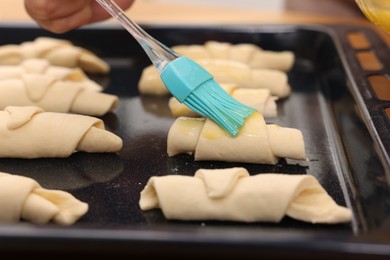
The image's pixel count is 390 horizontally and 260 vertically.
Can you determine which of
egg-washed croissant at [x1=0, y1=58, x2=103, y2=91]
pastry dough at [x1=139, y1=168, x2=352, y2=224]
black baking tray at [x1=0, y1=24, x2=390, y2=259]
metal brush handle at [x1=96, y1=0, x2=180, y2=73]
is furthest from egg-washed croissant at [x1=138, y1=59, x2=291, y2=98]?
pastry dough at [x1=139, y1=168, x2=352, y2=224]

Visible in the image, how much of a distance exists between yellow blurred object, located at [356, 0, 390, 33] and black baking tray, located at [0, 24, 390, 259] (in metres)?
0.18

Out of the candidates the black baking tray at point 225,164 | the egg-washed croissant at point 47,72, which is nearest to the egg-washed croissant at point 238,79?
the black baking tray at point 225,164

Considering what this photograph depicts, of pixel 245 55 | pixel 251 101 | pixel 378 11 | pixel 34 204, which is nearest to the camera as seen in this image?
pixel 34 204

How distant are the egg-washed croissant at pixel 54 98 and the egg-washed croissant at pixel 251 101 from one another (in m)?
0.17

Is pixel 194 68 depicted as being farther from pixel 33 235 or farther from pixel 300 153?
pixel 33 235

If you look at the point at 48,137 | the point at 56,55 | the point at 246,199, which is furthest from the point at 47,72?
the point at 246,199

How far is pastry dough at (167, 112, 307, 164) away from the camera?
1.22 meters

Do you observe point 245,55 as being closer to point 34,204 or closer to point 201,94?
point 201,94

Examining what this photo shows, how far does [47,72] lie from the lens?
5.41 ft

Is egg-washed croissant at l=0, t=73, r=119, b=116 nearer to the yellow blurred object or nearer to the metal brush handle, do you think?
the metal brush handle

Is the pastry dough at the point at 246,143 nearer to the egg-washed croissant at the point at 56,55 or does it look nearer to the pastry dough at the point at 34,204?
the pastry dough at the point at 34,204

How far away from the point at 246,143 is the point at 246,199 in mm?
223

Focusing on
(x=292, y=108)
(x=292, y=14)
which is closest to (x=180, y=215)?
(x=292, y=108)

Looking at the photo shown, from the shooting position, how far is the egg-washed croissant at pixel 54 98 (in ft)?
4.84
